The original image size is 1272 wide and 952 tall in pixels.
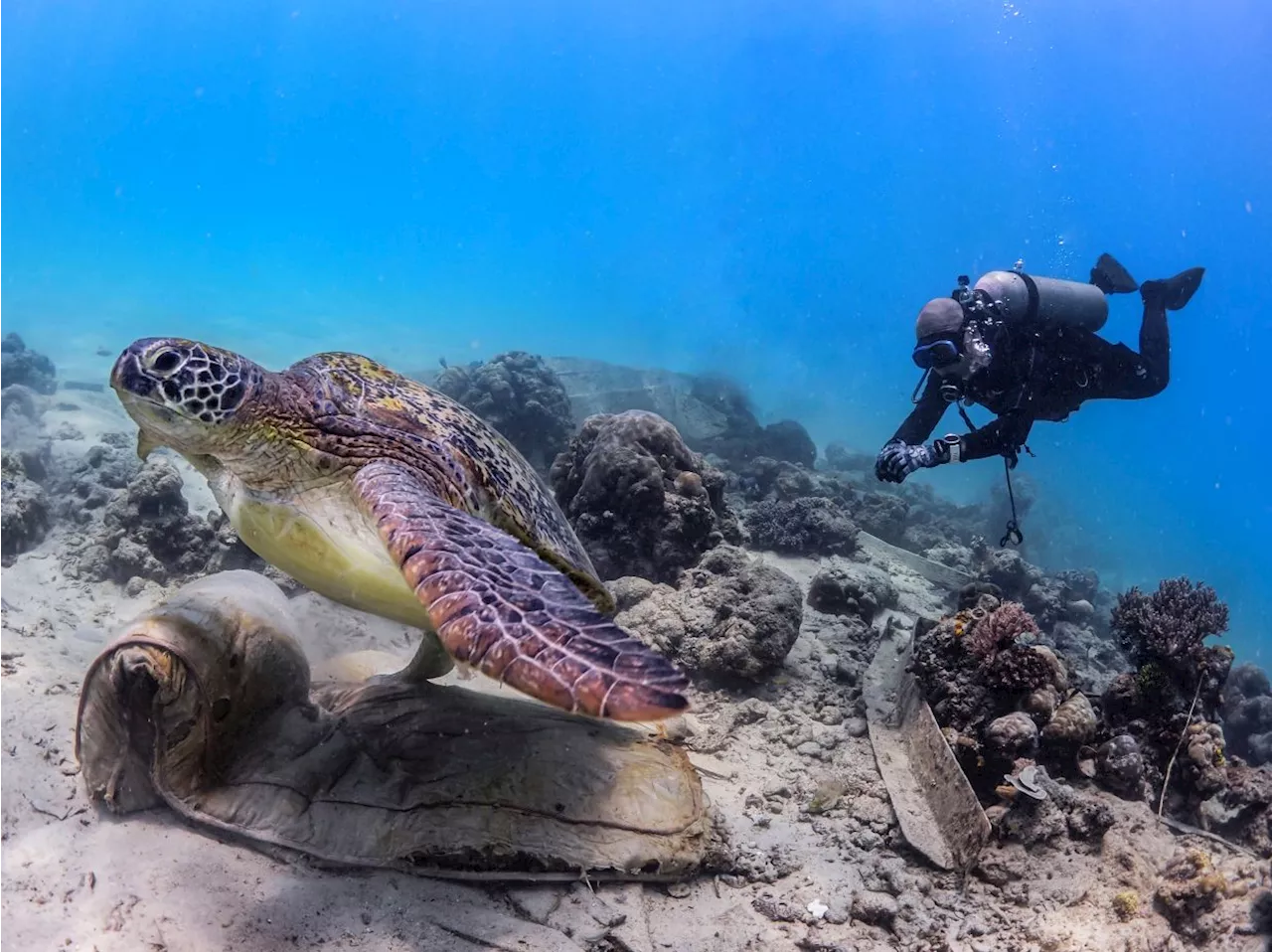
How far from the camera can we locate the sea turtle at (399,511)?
2.00m

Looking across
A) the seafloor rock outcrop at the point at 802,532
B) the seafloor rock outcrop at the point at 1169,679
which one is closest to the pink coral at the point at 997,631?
the seafloor rock outcrop at the point at 1169,679

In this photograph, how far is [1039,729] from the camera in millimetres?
4031

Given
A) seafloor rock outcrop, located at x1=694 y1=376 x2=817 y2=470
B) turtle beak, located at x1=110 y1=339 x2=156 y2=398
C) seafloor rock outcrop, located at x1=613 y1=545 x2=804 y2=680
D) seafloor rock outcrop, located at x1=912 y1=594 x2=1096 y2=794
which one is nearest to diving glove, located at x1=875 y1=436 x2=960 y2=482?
seafloor rock outcrop, located at x1=613 y1=545 x2=804 y2=680

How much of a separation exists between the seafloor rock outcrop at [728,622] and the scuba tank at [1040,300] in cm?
470

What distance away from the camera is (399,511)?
9.37 feet

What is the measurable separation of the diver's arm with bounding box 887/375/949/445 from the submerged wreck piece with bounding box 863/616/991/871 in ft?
11.7

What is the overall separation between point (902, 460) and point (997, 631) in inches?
111

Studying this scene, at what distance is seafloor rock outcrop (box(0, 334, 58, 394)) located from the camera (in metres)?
14.7

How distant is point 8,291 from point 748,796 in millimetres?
49367

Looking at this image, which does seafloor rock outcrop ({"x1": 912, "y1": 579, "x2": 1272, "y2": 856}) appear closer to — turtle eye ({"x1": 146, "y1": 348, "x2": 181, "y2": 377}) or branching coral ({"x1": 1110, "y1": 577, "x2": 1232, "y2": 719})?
branching coral ({"x1": 1110, "y1": 577, "x2": 1232, "y2": 719})

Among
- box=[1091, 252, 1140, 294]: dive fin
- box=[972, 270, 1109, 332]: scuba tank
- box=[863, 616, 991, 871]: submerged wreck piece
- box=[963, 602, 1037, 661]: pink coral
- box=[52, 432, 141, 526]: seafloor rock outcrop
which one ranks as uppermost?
box=[1091, 252, 1140, 294]: dive fin

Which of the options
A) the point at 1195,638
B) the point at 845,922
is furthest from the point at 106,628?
the point at 1195,638

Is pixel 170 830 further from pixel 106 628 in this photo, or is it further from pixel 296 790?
pixel 106 628

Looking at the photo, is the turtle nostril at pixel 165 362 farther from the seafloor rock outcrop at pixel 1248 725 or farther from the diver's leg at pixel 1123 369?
the seafloor rock outcrop at pixel 1248 725
